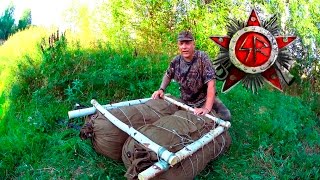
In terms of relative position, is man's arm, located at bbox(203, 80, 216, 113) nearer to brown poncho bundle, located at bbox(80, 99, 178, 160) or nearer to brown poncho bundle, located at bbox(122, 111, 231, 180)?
brown poncho bundle, located at bbox(122, 111, 231, 180)

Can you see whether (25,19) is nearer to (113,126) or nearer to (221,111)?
(221,111)

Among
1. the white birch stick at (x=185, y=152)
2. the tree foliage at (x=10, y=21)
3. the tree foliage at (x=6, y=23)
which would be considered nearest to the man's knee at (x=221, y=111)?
the white birch stick at (x=185, y=152)

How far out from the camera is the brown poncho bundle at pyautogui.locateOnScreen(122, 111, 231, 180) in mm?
2799

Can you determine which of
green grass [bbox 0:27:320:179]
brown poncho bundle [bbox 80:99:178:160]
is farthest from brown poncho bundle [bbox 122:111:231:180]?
green grass [bbox 0:27:320:179]

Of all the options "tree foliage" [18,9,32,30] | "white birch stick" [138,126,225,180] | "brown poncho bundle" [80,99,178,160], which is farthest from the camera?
"tree foliage" [18,9,32,30]

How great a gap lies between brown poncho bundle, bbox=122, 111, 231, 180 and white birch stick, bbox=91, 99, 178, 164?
0.19 ft

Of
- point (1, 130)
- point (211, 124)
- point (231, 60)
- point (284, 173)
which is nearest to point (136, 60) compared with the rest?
point (231, 60)

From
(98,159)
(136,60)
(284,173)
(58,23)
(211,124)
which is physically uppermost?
(58,23)

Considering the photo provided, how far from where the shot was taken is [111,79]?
516 cm

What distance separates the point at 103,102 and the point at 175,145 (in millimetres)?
2256

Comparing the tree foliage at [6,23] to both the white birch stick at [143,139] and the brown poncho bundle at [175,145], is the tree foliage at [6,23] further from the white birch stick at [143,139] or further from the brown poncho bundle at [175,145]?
the brown poncho bundle at [175,145]

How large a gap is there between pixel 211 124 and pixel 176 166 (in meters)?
0.76

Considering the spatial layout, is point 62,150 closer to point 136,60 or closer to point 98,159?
point 98,159

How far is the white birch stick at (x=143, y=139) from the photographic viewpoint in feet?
8.65
